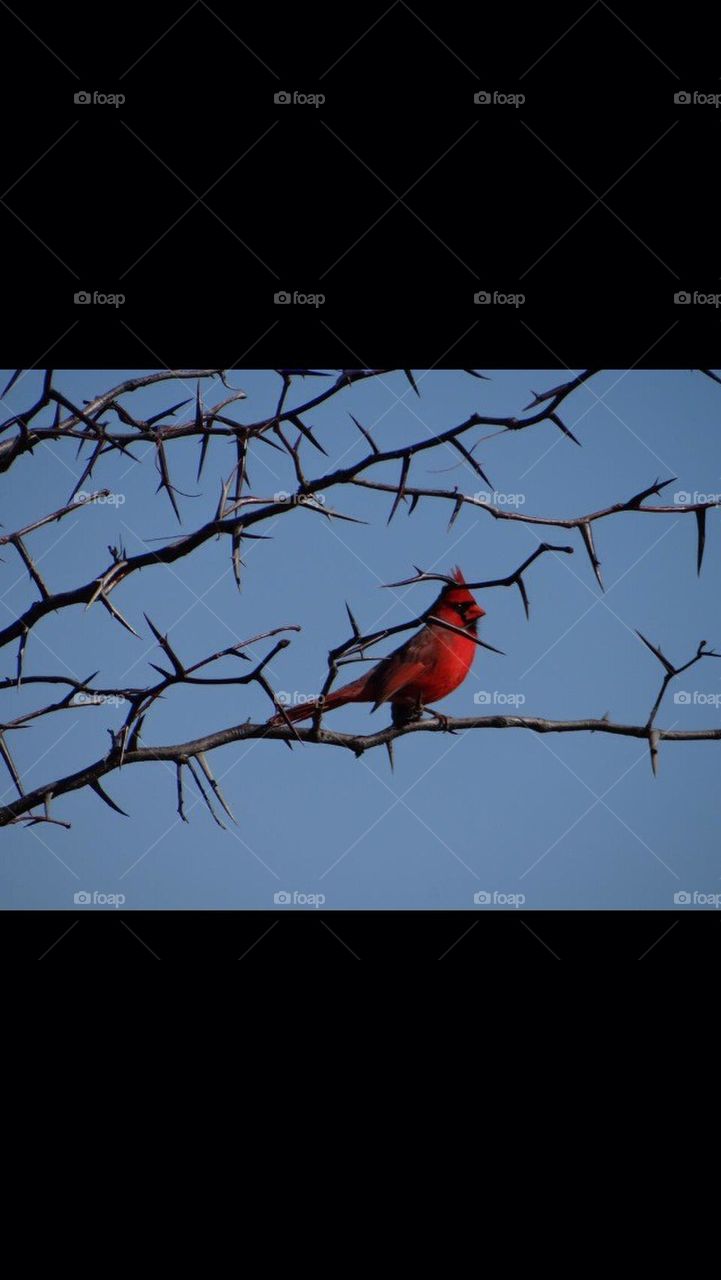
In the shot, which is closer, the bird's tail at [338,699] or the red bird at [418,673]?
the bird's tail at [338,699]

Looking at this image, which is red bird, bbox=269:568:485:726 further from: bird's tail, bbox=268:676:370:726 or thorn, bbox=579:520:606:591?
thorn, bbox=579:520:606:591

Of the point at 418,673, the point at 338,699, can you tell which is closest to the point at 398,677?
the point at 418,673

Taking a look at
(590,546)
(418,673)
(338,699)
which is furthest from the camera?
(418,673)

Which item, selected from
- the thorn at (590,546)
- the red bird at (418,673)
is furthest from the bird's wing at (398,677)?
the thorn at (590,546)

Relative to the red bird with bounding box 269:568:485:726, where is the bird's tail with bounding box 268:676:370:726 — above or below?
below

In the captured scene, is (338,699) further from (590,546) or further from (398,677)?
(590,546)

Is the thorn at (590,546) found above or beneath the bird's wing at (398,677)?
above

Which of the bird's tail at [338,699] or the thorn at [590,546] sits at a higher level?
the thorn at [590,546]

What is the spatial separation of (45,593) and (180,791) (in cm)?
Answer: 61

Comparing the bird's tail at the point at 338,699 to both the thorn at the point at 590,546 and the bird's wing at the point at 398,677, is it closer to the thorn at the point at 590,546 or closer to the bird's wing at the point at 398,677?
the bird's wing at the point at 398,677

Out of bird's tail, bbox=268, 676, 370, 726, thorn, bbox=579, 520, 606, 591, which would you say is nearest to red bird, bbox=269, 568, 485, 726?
bird's tail, bbox=268, 676, 370, 726

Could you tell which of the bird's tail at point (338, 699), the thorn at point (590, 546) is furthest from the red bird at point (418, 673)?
the thorn at point (590, 546)

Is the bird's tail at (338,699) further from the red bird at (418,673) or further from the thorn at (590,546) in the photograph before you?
the thorn at (590,546)

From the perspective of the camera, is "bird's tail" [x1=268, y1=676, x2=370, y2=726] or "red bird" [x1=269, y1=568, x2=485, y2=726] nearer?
"bird's tail" [x1=268, y1=676, x2=370, y2=726]
